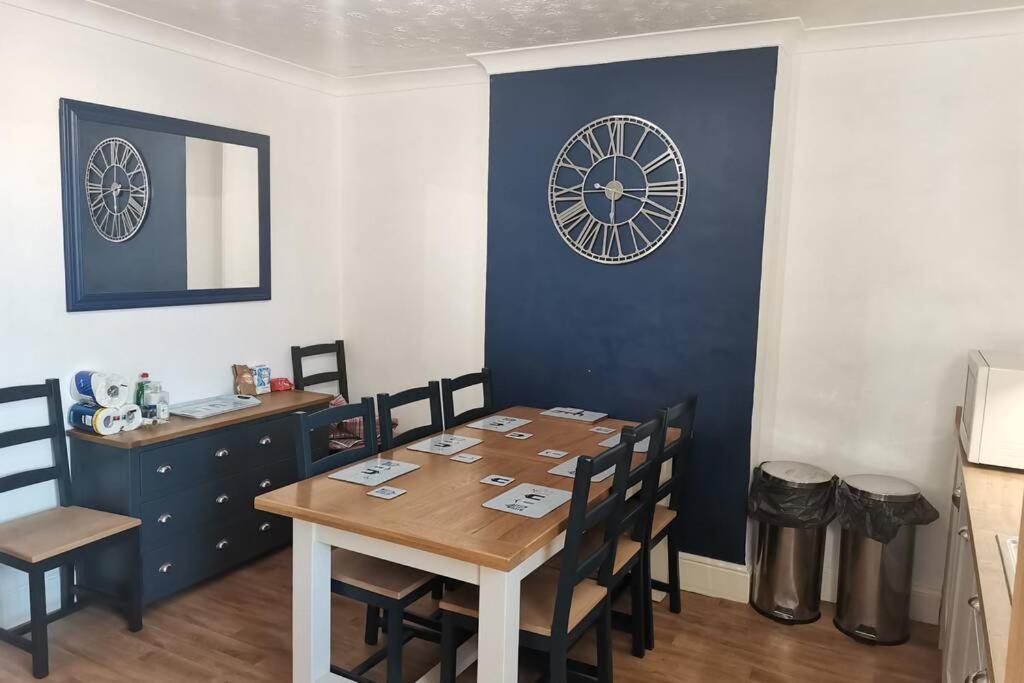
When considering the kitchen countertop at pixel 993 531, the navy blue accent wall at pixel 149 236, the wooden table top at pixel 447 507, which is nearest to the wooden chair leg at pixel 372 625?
the wooden table top at pixel 447 507

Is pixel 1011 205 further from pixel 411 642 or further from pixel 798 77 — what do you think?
pixel 411 642

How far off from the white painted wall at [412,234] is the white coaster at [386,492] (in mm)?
1744

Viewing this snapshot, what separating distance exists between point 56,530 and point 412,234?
2.28 m

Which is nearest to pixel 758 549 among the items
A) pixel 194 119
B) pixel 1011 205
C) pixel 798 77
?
pixel 1011 205

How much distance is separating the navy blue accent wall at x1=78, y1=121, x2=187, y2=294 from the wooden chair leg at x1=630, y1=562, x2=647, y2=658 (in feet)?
8.03

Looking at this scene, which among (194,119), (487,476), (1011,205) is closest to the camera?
(487,476)

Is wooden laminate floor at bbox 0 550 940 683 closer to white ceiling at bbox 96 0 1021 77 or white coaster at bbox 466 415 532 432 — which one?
white coaster at bbox 466 415 532 432

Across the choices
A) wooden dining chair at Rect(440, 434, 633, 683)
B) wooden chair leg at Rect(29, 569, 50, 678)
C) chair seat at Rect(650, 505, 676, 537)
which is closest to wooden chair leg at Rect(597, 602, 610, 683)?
wooden dining chair at Rect(440, 434, 633, 683)

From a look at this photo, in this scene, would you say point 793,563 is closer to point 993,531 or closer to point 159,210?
point 993,531

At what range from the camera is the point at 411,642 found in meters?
3.02

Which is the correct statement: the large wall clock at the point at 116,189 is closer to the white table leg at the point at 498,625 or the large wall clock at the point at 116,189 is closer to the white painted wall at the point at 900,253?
the white table leg at the point at 498,625

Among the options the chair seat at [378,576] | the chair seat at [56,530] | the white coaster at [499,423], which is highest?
the white coaster at [499,423]

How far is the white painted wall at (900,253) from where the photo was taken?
307 centimetres

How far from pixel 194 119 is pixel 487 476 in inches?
91.0
